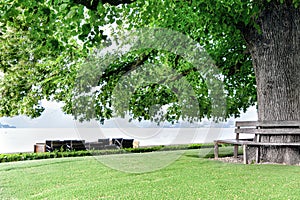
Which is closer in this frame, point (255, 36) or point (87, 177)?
point (87, 177)

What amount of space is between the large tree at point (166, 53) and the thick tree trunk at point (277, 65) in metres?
0.03

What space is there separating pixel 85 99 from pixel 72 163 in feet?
6.45

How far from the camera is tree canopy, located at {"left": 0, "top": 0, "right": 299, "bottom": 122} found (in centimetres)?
796

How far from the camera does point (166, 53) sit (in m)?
12.7

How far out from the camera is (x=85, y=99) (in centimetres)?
1062

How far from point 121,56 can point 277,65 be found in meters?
4.60

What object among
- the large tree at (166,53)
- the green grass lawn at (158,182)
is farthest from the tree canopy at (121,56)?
the green grass lawn at (158,182)

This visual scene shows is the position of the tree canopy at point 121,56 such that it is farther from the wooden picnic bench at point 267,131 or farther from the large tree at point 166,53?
the wooden picnic bench at point 267,131

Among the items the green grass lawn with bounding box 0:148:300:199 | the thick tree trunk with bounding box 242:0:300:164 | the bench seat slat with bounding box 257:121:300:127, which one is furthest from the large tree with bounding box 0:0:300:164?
the green grass lawn with bounding box 0:148:300:199

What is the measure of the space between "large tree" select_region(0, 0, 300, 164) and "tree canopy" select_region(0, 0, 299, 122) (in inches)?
1.1

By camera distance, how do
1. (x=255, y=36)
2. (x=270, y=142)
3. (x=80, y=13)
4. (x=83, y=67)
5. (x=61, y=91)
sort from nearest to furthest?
1. (x=80, y=13)
2. (x=270, y=142)
3. (x=255, y=36)
4. (x=83, y=67)
5. (x=61, y=91)

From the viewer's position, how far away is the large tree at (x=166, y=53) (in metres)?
7.94

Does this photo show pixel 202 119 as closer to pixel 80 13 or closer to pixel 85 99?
pixel 85 99

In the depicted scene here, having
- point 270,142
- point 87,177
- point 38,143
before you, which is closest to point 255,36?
point 270,142
